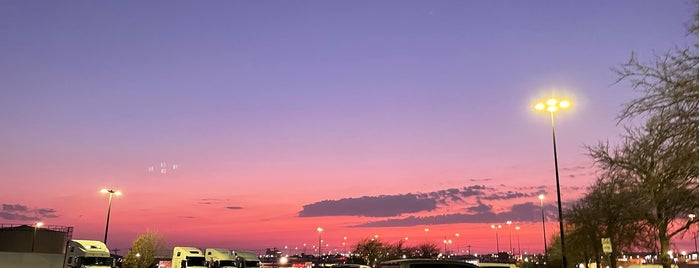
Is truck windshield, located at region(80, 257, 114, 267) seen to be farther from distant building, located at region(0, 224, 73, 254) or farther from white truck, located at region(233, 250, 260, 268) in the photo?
Result: distant building, located at region(0, 224, 73, 254)

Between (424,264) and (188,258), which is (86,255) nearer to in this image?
(188,258)

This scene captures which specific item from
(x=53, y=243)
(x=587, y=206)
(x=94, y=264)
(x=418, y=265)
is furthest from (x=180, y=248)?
(x=53, y=243)

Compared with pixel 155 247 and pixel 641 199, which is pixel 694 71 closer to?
pixel 641 199

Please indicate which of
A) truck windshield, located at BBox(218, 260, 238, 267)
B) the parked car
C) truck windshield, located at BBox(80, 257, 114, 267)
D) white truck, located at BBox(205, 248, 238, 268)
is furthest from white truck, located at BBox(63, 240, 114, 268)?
the parked car

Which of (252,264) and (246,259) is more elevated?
(246,259)

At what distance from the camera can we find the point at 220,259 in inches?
1785

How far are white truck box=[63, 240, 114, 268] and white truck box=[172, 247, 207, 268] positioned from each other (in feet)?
17.4

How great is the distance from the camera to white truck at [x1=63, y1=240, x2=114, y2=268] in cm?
3812

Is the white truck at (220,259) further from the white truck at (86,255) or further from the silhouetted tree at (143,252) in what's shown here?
the silhouetted tree at (143,252)

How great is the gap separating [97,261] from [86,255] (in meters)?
0.91

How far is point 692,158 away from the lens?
33.2 feet

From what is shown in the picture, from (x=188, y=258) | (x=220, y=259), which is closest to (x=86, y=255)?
(x=188, y=258)

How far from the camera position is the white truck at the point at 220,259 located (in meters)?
45.3

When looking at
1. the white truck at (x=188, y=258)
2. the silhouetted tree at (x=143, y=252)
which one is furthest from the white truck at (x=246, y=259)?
the silhouetted tree at (x=143, y=252)
